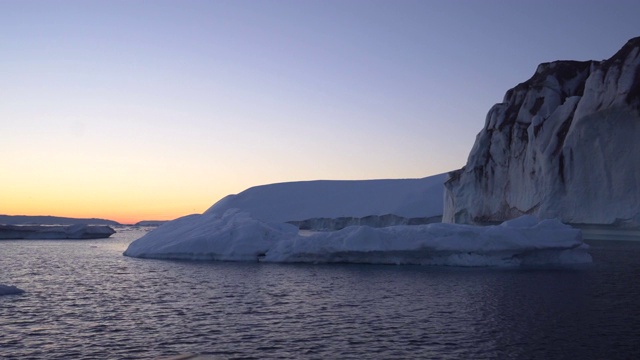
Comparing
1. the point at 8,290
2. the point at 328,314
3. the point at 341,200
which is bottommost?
the point at 328,314

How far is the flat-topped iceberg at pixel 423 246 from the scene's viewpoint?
85.4 ft

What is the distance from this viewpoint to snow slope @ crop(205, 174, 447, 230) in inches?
3012

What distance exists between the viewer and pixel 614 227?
37312mm

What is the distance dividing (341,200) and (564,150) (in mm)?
49311

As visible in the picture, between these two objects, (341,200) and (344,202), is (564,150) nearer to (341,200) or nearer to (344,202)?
(344,202)

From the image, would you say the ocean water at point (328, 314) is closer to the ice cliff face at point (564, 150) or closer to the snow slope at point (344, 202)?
the ice cliff face at point (564, 150)

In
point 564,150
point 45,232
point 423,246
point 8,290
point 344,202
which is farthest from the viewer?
point 344,202

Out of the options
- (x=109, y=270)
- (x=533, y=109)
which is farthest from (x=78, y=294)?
(x=533, y=109)

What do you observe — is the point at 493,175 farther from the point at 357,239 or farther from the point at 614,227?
the point at 357,239

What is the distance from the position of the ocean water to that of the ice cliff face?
577 inches

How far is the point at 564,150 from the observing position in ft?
129

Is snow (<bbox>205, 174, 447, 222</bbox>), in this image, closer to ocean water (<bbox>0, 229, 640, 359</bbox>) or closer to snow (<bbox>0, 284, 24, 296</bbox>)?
ocean water (<bbox>0, 229, 640, 359</bbox>)

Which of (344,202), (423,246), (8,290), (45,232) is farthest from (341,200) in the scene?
(8,290)

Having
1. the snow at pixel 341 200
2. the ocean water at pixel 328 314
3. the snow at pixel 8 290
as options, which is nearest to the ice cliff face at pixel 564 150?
the ocean water at pixel 328 314
